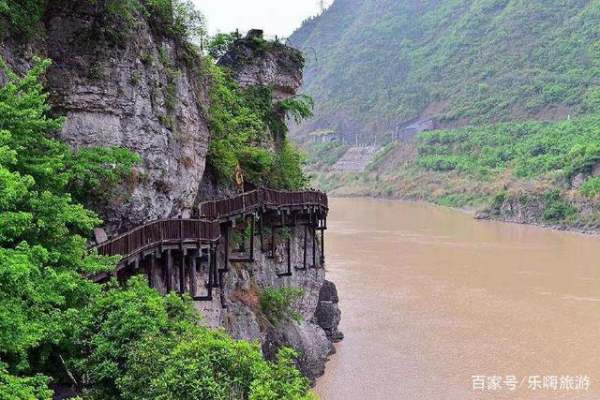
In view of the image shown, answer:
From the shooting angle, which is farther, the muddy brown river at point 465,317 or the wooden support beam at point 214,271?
the muddy brown river at point 465,317

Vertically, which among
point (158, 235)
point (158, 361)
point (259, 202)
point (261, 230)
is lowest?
point (158, 361)

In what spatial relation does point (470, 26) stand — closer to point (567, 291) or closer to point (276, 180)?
point (567, 291)

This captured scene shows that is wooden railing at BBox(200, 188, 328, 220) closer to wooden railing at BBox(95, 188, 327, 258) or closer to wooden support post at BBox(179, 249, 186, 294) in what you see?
wooden railing at BBox(95, 188, 327, 258)

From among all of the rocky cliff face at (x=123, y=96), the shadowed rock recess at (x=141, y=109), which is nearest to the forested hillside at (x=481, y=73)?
the shadowed rock recess at (x=141, y=109)

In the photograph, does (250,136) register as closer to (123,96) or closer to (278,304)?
(278,304)

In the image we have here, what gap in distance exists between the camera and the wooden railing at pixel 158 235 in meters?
16.1

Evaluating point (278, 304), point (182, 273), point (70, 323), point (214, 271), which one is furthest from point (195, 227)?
point (70, 323)

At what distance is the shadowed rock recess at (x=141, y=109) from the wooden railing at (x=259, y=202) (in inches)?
44.6

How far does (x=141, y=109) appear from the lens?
18.5 m

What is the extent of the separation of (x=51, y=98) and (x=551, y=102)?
385ft

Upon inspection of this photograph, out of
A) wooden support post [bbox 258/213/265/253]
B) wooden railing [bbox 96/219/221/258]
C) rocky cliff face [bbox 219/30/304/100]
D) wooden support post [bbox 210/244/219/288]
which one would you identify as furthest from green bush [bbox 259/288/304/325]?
rocky cliff face [bbox 219/30/304/100]

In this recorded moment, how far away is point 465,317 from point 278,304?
13.3 m

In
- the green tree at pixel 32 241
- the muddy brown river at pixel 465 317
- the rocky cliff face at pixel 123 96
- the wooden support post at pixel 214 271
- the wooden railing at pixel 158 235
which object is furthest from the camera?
the muddy brown river at pixel 465 317

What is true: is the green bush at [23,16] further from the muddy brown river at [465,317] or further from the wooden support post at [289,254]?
the muddy brown river at [465,317]
